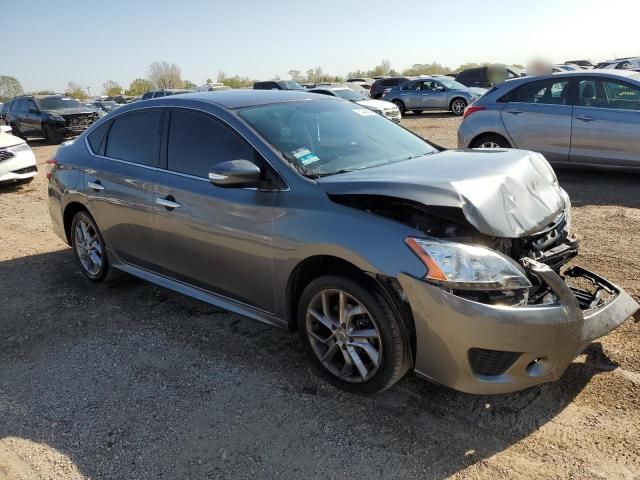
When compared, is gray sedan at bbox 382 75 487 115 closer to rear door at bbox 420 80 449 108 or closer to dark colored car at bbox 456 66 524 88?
rear door at bbox 420 80 449 108

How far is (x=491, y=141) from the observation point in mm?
8602

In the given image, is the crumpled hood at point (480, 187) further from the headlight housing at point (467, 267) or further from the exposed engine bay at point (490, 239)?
the headlight housing at point (467, 267)

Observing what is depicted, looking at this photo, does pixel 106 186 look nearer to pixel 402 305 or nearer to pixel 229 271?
pixel 229 271

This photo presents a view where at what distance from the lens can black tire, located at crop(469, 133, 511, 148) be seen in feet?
27.9

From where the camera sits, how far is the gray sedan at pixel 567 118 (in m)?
7.45

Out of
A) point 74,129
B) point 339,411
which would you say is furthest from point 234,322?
point 74,129

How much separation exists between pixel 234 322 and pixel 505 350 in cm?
223

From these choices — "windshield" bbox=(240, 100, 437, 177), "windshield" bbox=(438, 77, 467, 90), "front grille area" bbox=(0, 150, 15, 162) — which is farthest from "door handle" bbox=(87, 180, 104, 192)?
"windshield" bbox=(438, 77, 467, 90)

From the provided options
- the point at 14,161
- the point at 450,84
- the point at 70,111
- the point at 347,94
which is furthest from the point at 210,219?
the point at 450,84

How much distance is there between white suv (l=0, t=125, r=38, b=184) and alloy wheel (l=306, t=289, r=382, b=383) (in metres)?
8.89

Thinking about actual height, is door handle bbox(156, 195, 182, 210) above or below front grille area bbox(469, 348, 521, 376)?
above

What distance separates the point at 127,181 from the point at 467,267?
287 cm

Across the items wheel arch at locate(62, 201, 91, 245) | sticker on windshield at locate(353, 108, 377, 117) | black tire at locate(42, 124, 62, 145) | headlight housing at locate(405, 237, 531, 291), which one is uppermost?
sticker on windshield at locate(353, 108, 377, 117)

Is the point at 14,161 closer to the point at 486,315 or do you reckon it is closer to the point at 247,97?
the point at 247,97
